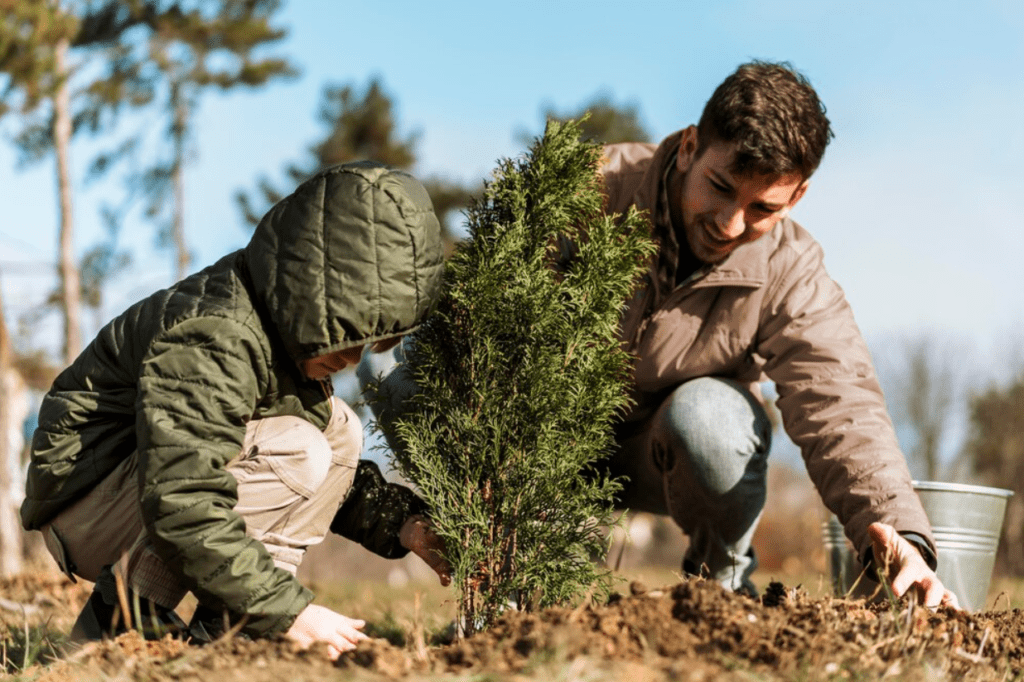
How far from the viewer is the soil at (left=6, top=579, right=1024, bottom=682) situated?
216 centimetres

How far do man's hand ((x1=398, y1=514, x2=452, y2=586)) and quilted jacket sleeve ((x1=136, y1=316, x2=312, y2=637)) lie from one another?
0.53 m

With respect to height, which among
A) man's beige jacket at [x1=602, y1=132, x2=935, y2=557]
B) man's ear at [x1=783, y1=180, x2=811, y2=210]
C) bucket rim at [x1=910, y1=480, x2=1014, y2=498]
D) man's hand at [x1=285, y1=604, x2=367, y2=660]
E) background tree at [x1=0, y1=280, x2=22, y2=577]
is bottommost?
background tree at [x1=0, y1=280, x2=22, y2=577]

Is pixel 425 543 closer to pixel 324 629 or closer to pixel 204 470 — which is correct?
pixel 324 629

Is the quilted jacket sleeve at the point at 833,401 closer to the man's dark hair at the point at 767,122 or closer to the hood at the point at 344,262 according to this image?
the man's dark hair at the point at 767,122

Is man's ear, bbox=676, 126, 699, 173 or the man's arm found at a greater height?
man's ear, bbox=676, 126, 699, 173

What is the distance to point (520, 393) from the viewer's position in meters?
3.01

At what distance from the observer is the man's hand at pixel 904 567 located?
10.1ft

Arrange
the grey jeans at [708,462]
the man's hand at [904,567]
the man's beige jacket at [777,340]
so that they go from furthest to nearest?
the grey jeans at [708,462]
the man's beige jacket at [777,340]
the man's hand at [904,567]

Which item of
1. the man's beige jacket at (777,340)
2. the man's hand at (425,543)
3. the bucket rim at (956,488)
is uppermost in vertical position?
the man's beige jacket at (777,340)

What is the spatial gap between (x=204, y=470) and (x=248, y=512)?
41cm

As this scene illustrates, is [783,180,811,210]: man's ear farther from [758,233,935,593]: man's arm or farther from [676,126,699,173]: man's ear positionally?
[676,126,699,173]: man's ear

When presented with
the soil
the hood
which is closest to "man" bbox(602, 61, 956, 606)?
the soil

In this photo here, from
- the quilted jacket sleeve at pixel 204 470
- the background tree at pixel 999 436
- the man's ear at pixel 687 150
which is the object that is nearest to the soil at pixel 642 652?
the quilted jacket sleeve at pixel 204 470

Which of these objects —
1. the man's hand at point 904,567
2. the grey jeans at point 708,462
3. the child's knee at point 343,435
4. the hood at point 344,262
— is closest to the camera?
the hood at point 344,262
